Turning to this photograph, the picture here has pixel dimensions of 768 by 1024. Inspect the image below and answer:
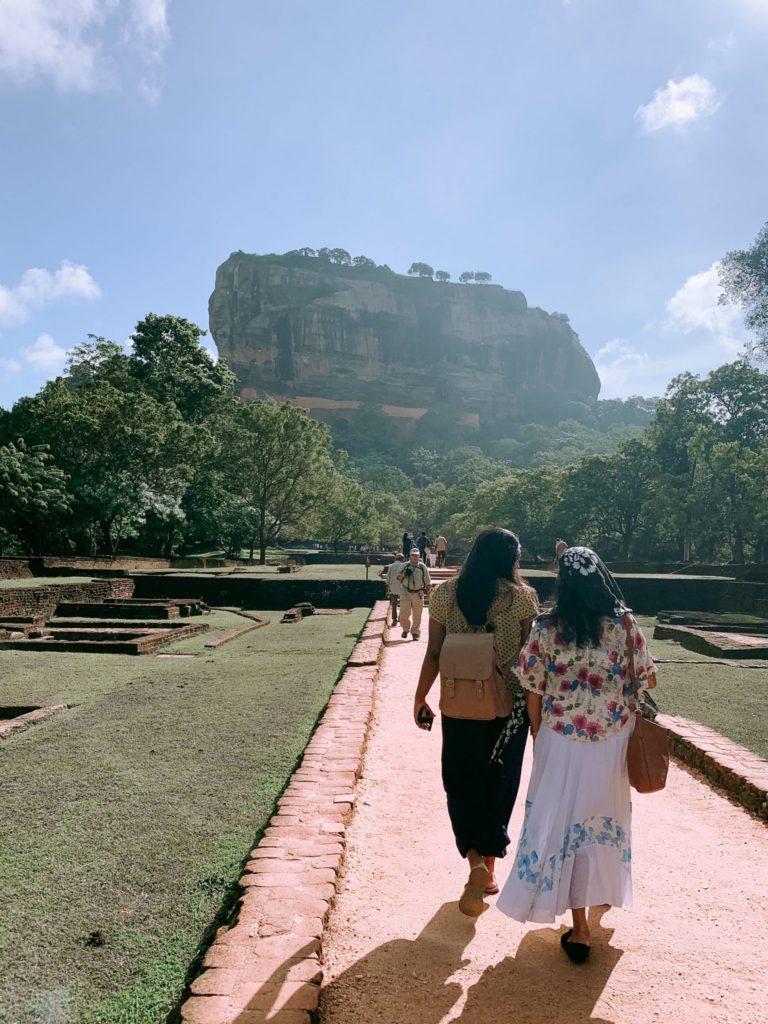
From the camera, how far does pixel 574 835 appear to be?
244cm

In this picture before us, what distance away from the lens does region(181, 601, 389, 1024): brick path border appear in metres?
1.98

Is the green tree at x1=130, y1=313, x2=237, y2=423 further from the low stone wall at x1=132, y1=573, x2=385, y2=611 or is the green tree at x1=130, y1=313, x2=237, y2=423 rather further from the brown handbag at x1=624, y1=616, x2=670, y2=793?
the brown handbag at x1=624, y1=616, x2=670, y2=793

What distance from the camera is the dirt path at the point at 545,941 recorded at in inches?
83.7

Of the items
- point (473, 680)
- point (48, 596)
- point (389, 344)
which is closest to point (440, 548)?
point (48, 596)

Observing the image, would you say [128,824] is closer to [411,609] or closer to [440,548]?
[411,609]

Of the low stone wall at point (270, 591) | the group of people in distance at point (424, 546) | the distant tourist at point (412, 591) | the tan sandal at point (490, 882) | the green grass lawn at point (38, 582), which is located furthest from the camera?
the low stone wall at point (270, 591)

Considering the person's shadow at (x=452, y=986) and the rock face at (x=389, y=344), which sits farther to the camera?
the rock face at (x=389, y=344)

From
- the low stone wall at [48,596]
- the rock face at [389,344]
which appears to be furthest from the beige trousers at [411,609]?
the rock face at [389,344]

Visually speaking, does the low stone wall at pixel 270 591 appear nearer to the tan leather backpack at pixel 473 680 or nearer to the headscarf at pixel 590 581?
the tan leather backpack at pixel 473 680

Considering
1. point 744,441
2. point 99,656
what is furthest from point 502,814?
point 744,441

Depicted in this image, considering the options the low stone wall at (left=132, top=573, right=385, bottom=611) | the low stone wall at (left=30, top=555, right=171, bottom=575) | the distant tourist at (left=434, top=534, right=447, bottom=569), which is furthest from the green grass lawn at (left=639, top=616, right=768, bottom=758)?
the low stone wall at (left=30, top=555, right=171, bottom=575)

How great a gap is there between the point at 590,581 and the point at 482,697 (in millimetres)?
610

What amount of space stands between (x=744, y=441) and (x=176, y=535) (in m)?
27.0

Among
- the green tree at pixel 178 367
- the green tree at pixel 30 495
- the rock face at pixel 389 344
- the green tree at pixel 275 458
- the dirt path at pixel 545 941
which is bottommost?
the dirt path at pixel 545 941
